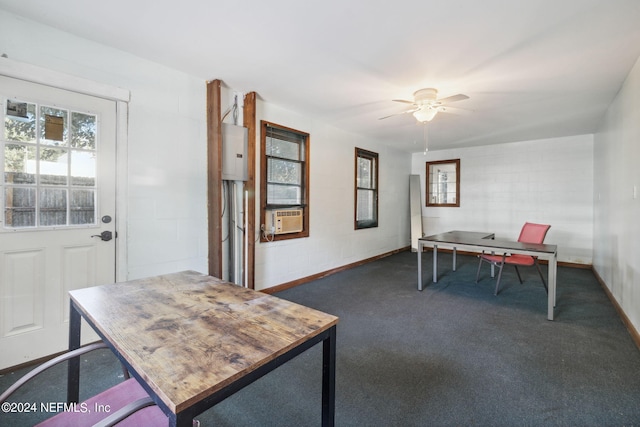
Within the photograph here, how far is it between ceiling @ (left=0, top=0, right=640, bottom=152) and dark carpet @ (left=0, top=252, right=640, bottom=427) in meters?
2.42

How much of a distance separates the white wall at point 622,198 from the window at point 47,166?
15.2 ft

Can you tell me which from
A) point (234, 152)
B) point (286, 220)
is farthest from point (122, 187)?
point (286, 220)

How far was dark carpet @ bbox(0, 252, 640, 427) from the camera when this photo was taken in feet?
5.25

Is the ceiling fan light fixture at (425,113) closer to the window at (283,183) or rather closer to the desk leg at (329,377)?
the window at (283,183)

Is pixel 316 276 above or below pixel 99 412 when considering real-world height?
below

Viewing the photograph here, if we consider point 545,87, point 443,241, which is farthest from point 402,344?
point 545,87

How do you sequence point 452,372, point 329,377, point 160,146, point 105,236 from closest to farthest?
1. point 329,377
2. point 452,372
3. point 105,236
4. point 160,146

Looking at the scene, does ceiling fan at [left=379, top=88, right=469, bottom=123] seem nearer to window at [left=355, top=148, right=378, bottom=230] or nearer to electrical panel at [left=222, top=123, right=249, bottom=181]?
electrical panel at [left=222, top=123, right=249, bottom=181]

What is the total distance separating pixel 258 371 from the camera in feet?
2.73

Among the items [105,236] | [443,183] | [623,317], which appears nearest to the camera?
[105,236]

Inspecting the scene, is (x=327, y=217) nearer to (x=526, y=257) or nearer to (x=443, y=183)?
(x=526, y=257)

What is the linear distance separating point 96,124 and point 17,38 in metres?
0.66

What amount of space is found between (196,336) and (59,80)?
236 cm

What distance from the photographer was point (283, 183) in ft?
12.8
